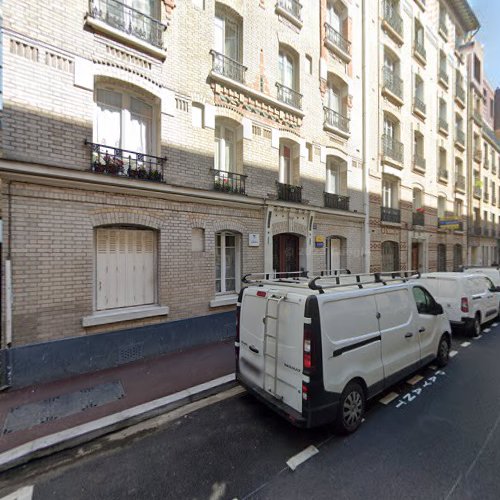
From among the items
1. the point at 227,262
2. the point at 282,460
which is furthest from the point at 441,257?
the point at 282,460

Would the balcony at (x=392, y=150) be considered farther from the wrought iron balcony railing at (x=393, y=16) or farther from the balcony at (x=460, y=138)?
the balcony at (x=460, y=138)

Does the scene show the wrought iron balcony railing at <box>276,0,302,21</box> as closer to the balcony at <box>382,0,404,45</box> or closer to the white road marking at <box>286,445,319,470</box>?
the balcony at <box>382,0,404,45</box>

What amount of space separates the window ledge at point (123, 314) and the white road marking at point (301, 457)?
410 cm

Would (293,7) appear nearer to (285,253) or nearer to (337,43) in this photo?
(337,43)

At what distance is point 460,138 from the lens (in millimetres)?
19062

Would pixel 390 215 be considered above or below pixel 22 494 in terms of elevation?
above

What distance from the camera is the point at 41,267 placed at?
499cm

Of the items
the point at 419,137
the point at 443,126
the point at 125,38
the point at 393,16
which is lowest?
the point at 125,38

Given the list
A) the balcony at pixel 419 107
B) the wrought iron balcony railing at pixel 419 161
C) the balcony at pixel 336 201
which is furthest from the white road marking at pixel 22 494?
the balcony at pixel 419 107

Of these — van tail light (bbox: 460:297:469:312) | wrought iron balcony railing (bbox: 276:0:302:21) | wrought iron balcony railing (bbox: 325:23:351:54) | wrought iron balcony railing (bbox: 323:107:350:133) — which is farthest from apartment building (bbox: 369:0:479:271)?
wrought iron balcony railing (bbox: 276:0:302:21)

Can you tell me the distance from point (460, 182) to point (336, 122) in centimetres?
1383

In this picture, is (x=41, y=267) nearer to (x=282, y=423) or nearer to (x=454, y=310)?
(x=282, y=423)

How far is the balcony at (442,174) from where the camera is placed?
1661 cm

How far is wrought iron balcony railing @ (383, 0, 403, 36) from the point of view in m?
12.8
